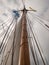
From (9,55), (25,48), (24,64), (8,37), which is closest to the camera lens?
(24,64)

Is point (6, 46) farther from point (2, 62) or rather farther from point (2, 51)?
point (2, 62)

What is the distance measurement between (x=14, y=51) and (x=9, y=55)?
342mm

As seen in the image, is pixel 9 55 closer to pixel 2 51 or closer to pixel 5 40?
pixel 2 51

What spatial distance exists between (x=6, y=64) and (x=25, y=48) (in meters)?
1.77

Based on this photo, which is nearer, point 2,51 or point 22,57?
point 22,57

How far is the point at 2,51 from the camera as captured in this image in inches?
274

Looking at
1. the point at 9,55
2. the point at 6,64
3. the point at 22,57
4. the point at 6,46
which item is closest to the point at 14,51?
the point at 9,55

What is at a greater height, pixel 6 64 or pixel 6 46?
pixel 6 46

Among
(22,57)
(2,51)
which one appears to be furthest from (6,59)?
(22,57)

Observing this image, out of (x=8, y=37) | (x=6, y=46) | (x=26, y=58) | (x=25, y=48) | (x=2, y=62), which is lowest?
(x=26, y=58)

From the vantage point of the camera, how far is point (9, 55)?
20.9ft

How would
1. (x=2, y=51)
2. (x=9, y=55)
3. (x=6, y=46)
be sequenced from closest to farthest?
(x=9, y=55) < (x=2, y=51) < (x=6, y=46)

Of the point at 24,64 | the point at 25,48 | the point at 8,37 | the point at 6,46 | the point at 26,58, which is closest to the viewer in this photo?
the point at 24,64

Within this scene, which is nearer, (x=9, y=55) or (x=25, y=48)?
(x=25, y=48)
